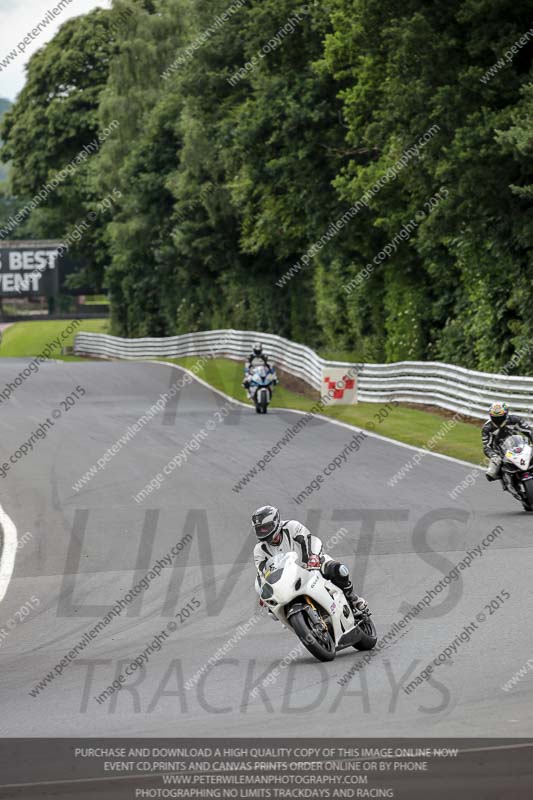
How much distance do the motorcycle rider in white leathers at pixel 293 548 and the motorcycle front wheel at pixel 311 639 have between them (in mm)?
410

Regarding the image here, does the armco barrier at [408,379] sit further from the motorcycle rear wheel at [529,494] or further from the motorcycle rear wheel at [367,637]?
the motorcycle rear wheel at [367,637]

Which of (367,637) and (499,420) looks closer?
(367,637)

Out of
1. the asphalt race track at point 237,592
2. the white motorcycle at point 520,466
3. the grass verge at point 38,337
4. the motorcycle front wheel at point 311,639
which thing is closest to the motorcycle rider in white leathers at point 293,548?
the motorcycle front wheel at point 311,639

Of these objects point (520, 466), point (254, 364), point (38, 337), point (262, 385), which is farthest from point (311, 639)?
point (38, 337)

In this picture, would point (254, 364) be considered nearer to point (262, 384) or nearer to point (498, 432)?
point (262, 384)

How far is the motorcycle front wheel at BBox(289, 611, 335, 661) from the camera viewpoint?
9.50 m

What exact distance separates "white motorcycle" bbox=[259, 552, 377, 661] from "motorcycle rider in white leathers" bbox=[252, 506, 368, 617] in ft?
0.22

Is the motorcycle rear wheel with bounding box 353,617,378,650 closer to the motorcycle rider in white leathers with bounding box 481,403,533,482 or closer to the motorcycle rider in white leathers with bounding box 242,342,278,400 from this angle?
the motorcycle rider in white leathers with bounding box 481,403,533,482

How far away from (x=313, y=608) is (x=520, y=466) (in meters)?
6.61

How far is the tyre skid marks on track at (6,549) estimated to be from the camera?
45.9 ft

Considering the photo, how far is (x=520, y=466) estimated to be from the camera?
15695 millimetres

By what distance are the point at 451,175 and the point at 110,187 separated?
35.9 meters
